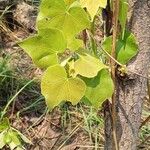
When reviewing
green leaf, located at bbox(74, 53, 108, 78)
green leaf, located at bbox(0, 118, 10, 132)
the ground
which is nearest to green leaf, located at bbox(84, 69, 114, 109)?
green leaf, located at bbox(74, 53, 108, 78)

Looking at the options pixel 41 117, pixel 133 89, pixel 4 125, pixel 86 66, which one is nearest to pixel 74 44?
pixel 86 66

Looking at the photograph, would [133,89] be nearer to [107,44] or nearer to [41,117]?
[107,44]

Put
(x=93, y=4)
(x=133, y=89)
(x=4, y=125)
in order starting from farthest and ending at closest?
(x=4, y=125), (x=133, y=89), (x=93, y=4)

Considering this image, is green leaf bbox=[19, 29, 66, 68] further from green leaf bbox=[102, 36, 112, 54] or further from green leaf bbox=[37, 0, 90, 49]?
green leaf bbox=[102, 36, 112, 54]

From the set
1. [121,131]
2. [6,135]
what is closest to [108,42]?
[121,131]

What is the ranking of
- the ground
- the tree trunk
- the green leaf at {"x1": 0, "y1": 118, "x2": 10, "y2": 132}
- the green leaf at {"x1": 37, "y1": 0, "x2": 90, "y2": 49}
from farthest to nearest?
1. the ground
2. the green leaf at {"x1": 0, "y1": 118, "x2": 10, "y2": 132}
3. the tree trunk
4. the green leaf at {"x1": 37, "y1": 0, "x2": 90, "y2": 49}

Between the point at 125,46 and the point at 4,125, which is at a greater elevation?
the point at 125,46
